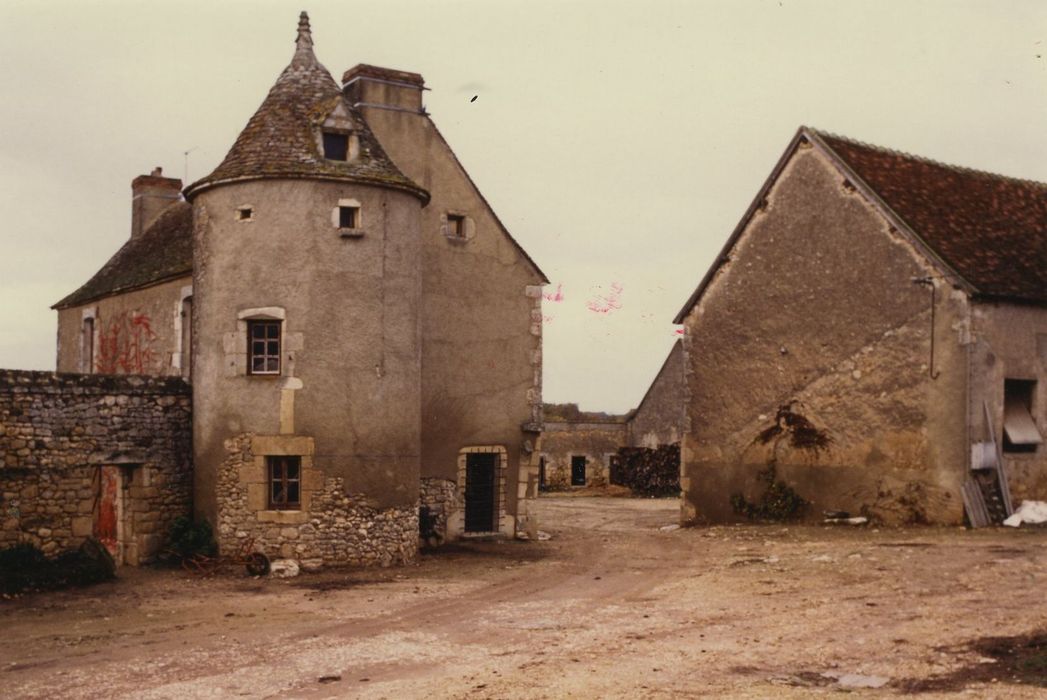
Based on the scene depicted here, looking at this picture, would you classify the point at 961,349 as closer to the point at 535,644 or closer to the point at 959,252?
the point at 959,252

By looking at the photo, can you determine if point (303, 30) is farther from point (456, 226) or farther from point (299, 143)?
point (456, 226)

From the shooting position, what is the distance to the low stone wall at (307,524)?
1614 centimetres

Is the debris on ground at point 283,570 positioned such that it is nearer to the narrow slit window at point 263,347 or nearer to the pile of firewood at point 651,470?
the narrow slit window at point 263,347

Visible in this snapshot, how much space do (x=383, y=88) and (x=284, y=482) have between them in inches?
306

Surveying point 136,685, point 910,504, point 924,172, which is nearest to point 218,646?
point 136,685

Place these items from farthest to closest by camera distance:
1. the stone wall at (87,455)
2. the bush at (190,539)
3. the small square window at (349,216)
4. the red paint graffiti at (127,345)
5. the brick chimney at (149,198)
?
the brick chimney at (149,198)
the red paint graffiti at (127,345)
the small square window at (349,216)
the bush at (190,539)
the stone wall at (87,455)

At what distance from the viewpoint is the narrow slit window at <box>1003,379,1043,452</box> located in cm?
1873

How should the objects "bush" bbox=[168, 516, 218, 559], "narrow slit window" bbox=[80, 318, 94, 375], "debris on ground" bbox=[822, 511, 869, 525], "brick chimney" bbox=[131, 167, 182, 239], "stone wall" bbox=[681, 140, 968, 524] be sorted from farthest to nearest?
"brick chimney" bbox=[131, 167, 182, 239] < "narrow slit window" bbox=[80, 318, 94, 375] < "debris on ground" bbox=[822, 511, 869, 525] < "stone wall" bbox=[681, 140, 968, 524] < "bush" bbox=[168, 516, 218, 559]

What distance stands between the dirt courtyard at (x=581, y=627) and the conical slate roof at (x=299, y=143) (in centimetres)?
601

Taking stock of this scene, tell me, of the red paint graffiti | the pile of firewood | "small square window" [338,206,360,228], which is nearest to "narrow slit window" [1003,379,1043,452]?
"small square window" [338,206,360,228]

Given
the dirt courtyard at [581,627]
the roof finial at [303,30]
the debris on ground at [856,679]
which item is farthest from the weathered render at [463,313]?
the debris on ground at [856,679]

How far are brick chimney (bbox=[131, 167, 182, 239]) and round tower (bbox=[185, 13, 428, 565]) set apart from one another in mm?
9800

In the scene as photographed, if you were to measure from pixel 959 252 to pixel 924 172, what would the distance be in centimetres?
317

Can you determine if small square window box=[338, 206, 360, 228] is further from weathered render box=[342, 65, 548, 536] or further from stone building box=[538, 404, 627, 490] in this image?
stone building box=[538, 404, 627, 490]
